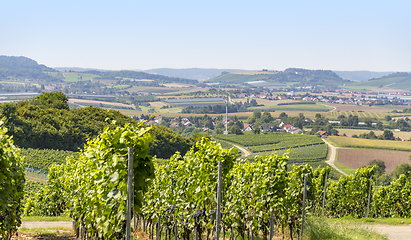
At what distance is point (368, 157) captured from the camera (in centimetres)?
8038

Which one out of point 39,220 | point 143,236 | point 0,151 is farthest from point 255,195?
point 39,220

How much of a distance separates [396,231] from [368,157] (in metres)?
73.4

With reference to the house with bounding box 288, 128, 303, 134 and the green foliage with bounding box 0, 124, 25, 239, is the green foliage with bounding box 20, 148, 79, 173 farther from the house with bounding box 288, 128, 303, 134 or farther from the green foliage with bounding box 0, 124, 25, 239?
the house with bounding box 288, 128, 303, 134

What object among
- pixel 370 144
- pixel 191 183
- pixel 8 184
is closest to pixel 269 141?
pixel 370 144

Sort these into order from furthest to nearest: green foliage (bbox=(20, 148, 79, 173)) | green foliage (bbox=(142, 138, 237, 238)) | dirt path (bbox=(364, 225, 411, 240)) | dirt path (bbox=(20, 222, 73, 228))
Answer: green foliage (bbox=(20, 148, 79, 173)), dirt path (bbox=(20, 222, 73, 228)), dirt path (bbox=(364, 225, 411, 240)), green foliage (bbox=(142, 138, 237, 238))

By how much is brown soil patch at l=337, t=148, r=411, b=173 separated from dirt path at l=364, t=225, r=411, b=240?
61092mm

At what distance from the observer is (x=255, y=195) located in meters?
9.46

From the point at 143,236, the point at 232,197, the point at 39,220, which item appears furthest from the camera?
the point at 39,220

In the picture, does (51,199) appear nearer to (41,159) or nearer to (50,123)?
(41,159)

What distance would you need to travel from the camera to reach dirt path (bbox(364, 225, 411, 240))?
12.3 m

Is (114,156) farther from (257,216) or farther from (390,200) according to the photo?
(390,200)

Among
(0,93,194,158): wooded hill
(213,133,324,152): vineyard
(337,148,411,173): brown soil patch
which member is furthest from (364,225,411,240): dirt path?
(213,133,324,152): vineyard

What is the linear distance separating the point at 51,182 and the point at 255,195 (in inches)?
394

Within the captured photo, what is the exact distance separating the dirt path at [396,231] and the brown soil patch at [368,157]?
200ft
